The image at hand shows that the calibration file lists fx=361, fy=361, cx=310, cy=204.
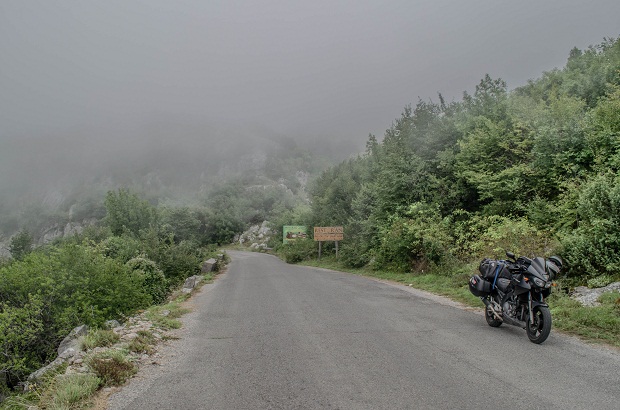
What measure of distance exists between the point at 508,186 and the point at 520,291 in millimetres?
9601

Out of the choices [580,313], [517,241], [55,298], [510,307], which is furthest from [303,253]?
[510,307]

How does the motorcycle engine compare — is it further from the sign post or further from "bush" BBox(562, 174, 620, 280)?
the sign post

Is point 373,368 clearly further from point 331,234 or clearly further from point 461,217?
point 331,234

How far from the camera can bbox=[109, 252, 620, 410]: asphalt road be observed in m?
3.87

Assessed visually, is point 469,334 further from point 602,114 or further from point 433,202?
point 433,202

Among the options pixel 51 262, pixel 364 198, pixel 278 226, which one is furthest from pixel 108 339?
pixel 278 226

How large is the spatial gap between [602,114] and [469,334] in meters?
10.7

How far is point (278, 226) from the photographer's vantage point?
241 ft

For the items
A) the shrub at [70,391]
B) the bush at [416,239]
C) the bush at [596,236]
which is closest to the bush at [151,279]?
the bush at [416,239]

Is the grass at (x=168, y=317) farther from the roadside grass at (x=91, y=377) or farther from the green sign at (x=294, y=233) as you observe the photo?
the green sign at (x=294, y=233)

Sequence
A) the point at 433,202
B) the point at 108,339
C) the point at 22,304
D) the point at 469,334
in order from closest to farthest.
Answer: the point at 108,339 → the point at 469,334 → the point at 22,304 → the point at 433,202

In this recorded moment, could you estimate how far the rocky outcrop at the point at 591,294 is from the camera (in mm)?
7578

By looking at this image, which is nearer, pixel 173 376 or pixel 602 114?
pixel 173 376

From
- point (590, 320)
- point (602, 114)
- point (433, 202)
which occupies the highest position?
point (602, 114)
